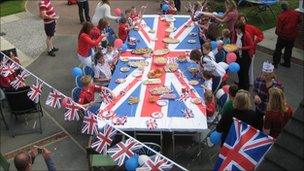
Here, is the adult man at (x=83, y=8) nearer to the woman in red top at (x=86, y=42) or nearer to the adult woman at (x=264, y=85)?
the woman in red top at (x=86, y=42)

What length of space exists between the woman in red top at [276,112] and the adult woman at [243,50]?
281 cm

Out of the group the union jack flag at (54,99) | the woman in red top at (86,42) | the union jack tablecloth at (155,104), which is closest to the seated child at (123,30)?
the union jack tablecloth at (155,104)

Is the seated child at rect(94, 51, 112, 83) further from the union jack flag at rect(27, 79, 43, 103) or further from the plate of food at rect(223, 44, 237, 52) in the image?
the plate of food at rect(223, 44, 237, 52)

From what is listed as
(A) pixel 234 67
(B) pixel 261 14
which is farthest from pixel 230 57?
(B) pixel 261 14

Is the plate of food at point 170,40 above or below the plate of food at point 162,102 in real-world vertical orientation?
below

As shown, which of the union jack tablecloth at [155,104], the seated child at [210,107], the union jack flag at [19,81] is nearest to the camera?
the union jack tablecloth at [155,104]

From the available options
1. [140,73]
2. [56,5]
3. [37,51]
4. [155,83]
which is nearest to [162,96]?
[155,83]

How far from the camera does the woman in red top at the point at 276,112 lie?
6141 mm

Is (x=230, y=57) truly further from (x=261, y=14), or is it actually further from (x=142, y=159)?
(x=261, y=14)

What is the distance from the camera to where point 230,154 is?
5.70 metres

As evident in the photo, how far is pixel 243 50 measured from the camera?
8.93m

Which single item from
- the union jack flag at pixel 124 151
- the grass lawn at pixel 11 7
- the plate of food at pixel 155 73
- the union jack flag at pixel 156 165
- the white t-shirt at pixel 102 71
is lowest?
the grass lawn at pixel 11 7

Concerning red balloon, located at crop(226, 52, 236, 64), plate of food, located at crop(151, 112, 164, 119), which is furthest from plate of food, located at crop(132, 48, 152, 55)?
plate of food, located at crop(151, 112, 164, 119)

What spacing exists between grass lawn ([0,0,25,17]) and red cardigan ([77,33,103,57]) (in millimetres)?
7604
